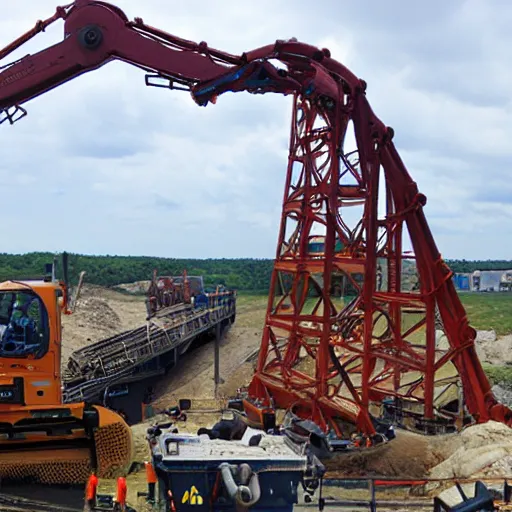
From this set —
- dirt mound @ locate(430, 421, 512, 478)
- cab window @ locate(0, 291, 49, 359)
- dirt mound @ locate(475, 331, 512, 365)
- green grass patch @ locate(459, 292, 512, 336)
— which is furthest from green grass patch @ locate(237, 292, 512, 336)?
cab window @ locate(0, 291, 49, 359)

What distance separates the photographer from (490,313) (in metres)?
47.5

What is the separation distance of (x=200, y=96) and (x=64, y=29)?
10.4ft

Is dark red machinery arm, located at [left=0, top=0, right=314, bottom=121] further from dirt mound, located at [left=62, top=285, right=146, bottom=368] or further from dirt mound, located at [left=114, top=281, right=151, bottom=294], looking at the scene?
dirt mound, located at [left=114, top=281, right=151, bottom=294]

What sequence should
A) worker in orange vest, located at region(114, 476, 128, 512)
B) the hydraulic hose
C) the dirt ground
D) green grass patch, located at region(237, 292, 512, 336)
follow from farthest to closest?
green grass patch, located at region(237, 292, 512, 336), the dirt ground, worker in orange vest, located at region(114, 476, 128, 512), the hydraulic hose

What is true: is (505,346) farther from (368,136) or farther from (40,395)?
(40,395)

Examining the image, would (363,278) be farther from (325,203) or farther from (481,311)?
(481,311)

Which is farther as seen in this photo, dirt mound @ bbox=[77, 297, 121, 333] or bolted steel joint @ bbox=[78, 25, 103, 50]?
dirt mound @ bbox=[77, 297, 121, 333]

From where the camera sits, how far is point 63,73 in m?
15.2

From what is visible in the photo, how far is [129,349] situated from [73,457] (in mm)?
14045

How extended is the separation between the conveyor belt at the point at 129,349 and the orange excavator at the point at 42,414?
740cm

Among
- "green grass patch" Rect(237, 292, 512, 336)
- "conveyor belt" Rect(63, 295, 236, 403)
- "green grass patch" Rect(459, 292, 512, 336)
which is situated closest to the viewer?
"conveyor belt" Rect(63, 295, 236, 403)

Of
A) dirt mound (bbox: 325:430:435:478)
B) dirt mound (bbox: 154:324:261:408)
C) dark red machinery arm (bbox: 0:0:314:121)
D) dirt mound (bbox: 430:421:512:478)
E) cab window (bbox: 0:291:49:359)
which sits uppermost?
dark red machinery arm (bbox: 0:0:314:121)

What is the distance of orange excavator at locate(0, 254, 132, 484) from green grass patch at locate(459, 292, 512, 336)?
32.8m

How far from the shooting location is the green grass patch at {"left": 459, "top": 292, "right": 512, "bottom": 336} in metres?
42.5
